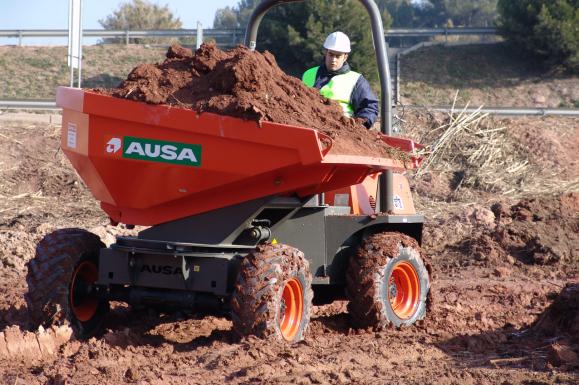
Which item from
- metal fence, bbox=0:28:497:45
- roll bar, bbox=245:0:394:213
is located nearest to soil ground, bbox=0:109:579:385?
roll bar, bbox=245:0:394:213

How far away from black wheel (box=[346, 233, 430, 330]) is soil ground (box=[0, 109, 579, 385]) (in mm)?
153

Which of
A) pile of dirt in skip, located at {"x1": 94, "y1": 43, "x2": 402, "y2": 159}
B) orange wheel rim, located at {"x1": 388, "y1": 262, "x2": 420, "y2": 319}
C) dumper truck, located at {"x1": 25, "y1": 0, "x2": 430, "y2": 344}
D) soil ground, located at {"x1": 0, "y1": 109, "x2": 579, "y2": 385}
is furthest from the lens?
orange wheel rim, located at {"x1": 388, "y1": 262, "x2": 420, "y2": 319}

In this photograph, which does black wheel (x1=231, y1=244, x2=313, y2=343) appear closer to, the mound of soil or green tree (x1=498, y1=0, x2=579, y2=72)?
the mound of soil

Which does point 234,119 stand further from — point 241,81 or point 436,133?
point 436,133

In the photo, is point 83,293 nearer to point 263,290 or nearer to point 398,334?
point 263,290

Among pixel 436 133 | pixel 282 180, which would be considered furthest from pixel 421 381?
pixel 436 133

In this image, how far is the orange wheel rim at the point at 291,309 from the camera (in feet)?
20.8

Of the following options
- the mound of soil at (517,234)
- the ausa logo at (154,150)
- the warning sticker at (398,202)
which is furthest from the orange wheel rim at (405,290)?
the mound of soil at (517,234)

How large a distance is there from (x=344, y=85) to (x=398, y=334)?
2.29 meters

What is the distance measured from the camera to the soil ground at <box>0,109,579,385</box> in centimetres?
538

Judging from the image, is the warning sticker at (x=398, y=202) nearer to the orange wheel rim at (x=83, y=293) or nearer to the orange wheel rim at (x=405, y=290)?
the orange wheel rim at (x=405, y=290)

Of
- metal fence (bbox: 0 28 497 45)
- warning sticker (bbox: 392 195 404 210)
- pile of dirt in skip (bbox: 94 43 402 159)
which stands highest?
metal fence (bbox: 0 28 497 45)

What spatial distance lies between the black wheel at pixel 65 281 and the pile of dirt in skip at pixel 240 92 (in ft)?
3.95

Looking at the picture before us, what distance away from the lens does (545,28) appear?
30000 millimetres
